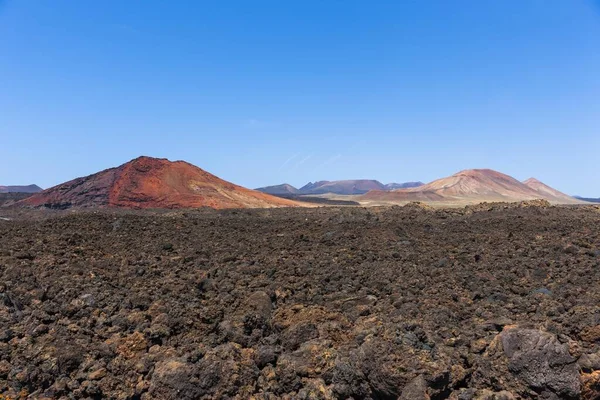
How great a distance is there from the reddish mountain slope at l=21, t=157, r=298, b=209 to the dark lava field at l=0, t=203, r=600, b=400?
76.0 feet

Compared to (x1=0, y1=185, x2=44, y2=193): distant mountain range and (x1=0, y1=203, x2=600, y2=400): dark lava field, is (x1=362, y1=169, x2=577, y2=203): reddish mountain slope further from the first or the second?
(x1=0, y1=185, x2=44, y2=193): distant mountain range

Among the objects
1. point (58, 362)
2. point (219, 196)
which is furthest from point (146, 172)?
point (58, 362)

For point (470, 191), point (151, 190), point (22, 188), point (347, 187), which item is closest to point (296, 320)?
point (151, 190)

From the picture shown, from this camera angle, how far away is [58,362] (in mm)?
4691

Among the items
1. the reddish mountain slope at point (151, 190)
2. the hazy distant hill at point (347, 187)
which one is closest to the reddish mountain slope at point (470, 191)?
the reddish mountain slope at point (151, 190)

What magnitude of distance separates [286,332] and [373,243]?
5048 mm

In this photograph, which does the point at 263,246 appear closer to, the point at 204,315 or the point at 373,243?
the point at 373,243

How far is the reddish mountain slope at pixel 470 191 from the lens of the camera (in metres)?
80.0

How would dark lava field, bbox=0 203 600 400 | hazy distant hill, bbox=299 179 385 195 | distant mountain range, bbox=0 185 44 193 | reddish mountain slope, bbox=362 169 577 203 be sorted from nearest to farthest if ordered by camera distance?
dark lava field, bbox=0 203 600 400, reddish mountain slope, bbox=362 169 577 203, distant mountain range, bbox=0 185 44 193, hazy distant hill, bbox=299 179 385 195

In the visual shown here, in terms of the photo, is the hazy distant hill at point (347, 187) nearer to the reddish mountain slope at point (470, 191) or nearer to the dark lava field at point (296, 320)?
the reddish mountain slope at point (470, 191)

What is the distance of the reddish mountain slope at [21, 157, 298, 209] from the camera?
108ft

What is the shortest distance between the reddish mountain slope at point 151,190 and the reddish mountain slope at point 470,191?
44679mm

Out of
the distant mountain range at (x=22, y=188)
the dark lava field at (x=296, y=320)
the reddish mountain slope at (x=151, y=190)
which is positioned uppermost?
the distant mountain range at (x=22, y=188)

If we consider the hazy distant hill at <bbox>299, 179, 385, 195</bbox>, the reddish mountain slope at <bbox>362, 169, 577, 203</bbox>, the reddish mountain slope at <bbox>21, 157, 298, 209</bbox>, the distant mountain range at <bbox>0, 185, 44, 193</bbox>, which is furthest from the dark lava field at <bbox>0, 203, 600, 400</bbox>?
the hazy distant hill at <bbox>299, 179, 385, 195</bbox>
